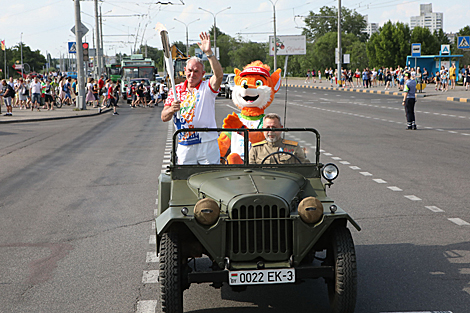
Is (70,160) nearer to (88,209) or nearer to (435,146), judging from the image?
Result: (88,209)

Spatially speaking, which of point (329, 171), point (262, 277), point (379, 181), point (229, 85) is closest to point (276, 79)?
point (379, 181)

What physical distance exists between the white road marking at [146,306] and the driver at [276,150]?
1400 mm

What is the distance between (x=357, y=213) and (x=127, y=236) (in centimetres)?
293

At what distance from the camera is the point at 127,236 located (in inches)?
267

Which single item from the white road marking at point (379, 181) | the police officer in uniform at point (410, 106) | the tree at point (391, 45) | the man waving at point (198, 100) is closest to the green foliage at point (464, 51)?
the tree at point (391, 45)

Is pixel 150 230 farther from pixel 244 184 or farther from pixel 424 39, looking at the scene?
pixel 424 39

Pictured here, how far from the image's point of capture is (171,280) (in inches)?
160

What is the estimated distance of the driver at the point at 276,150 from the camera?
17.0 ft

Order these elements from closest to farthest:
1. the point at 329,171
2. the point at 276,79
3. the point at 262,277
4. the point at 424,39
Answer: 1. the point at 262,277
2. the point at 329,171
3. the point at 276,79
4. the point at 424,39

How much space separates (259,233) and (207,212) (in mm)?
381

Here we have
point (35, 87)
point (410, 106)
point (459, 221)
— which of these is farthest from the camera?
point (35, 87)

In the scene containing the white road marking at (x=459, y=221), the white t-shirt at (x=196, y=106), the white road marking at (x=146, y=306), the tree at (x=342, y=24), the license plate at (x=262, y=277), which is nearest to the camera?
the license plate at (x=262, y=277)

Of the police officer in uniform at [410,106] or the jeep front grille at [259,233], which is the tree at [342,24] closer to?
the police officer in uniform at [410,106]

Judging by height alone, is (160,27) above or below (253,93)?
above
